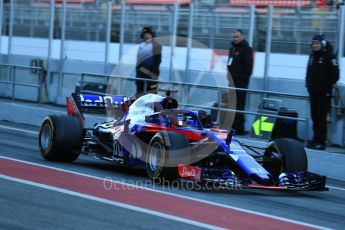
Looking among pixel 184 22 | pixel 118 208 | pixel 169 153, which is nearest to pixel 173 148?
pixel 169 153

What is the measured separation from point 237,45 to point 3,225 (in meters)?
8.69

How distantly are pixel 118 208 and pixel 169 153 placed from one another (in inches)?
61.9

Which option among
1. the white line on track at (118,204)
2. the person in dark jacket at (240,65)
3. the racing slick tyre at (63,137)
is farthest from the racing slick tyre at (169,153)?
the person in dark jacket at (240,65)

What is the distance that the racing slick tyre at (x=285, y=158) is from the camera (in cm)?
1002

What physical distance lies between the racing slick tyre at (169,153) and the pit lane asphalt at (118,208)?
0.70ft

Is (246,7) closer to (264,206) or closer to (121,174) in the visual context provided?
(121,174)

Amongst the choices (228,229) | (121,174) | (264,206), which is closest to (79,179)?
(121,174)

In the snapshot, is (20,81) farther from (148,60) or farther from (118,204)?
(118,204)

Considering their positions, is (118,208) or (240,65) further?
(240,65)

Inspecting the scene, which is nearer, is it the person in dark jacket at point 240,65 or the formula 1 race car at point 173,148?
the formula 1 race car at point 173,148

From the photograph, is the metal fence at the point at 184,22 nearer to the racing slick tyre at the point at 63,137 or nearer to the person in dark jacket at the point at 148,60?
the person in dark jacket at the point at 148,60

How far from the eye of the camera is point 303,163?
33.2 ft

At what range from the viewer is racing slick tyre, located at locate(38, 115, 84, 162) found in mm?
11070

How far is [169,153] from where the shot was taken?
30.7ft
